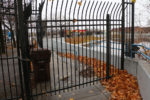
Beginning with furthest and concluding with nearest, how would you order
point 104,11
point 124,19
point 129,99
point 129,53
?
point 129,53
point 124,19
point 104,11
point 129,99

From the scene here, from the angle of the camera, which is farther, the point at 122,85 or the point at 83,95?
the point at 122,85

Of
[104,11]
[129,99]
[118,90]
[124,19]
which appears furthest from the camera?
[124,19]

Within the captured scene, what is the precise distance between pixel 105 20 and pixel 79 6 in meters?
1.21

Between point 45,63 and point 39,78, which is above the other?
point 45,63

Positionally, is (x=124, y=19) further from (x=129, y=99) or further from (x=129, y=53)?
(x=129, y=99)

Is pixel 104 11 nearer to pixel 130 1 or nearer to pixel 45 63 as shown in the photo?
pixel 130 1

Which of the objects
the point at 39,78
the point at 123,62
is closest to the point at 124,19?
the point at 123,62

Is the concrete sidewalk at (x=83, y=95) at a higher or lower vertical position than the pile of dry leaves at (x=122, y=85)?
lower

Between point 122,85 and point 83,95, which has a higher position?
point 122,85

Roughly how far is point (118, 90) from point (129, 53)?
1.91 m

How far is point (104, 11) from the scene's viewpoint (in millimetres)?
4457

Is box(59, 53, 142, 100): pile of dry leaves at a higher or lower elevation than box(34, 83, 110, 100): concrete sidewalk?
higher

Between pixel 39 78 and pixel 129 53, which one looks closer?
pixel 39 78

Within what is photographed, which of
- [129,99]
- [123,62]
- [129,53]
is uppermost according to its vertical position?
[129,53]
